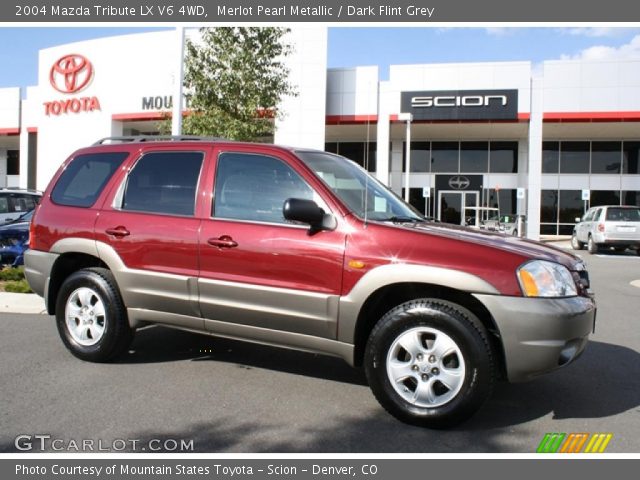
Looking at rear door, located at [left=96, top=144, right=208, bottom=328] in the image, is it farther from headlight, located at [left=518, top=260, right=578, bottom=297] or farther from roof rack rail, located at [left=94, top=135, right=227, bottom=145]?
headlight, located at [left=518, top=260, right=578, bottom=297]

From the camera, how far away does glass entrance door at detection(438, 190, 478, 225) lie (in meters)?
29.9

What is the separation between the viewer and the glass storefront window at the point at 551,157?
3020 centimetres

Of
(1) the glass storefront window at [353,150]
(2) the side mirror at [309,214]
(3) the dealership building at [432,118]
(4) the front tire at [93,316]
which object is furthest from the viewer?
(1) the glass storefront window at [353,150]

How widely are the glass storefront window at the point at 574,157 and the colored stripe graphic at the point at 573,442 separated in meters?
29.0

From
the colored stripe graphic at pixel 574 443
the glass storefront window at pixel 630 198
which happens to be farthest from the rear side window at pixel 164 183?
the glass storefront window at pixel 630 198

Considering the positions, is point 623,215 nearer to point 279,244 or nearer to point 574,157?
point 574,157

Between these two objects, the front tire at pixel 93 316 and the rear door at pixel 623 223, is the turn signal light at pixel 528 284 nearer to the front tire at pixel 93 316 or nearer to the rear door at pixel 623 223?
the front tire at pixel 93 316

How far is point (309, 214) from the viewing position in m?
3.91

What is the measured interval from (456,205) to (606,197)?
25.1 feet

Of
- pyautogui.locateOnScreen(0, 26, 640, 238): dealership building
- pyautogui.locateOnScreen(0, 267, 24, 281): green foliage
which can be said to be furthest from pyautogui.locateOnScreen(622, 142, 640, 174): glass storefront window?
pyautogui.locateOnScreen(0, 267, 24, 281): green foliage

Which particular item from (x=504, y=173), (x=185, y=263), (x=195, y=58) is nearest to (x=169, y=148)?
(x=185, y=263)

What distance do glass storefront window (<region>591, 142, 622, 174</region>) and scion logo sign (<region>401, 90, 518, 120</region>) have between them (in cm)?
743

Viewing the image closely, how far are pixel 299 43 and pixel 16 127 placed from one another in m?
19.1

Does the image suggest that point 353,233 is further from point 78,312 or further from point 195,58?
point 195,58
